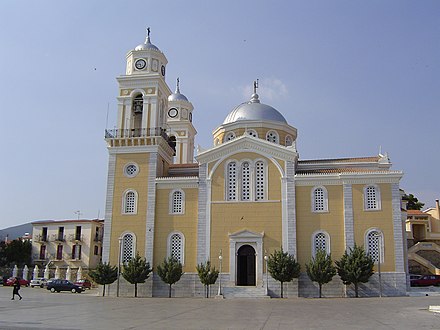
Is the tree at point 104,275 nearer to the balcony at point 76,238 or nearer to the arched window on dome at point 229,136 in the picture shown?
the arched window on dome at point 229,136

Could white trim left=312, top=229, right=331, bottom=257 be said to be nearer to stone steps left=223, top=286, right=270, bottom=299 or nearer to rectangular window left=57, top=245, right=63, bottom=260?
stone steps left=223, top=286, right=270, bottom=299

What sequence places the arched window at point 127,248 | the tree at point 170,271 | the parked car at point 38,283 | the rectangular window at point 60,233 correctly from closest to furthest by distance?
the tree at point 170,271, the arched window at point 127,248, the parked car at point 38,283, the rectangular window at point 60,233

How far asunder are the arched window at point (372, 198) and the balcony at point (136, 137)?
15026 millimetres

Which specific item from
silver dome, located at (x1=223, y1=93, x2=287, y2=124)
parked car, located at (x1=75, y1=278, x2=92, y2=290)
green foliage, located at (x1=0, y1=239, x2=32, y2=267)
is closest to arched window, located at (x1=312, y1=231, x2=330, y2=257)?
silver dome, located at (x1=223, y1=93, x2=287, y2=124)

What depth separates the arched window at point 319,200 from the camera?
1325 inches

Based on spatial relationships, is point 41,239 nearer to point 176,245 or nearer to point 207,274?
point 176,245

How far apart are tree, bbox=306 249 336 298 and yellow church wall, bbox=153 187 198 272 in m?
8.07

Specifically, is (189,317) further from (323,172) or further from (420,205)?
(420,205)

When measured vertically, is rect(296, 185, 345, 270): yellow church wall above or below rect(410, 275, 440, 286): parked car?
above

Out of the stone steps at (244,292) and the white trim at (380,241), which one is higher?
the white trim at (380,241)

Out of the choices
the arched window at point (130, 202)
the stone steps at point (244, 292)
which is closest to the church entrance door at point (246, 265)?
the stone steps at point (244, 292)

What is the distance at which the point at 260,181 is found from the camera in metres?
34.7

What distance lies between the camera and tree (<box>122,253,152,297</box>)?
3291 cm

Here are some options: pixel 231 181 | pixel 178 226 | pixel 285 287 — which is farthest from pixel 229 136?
pixel 285 287
